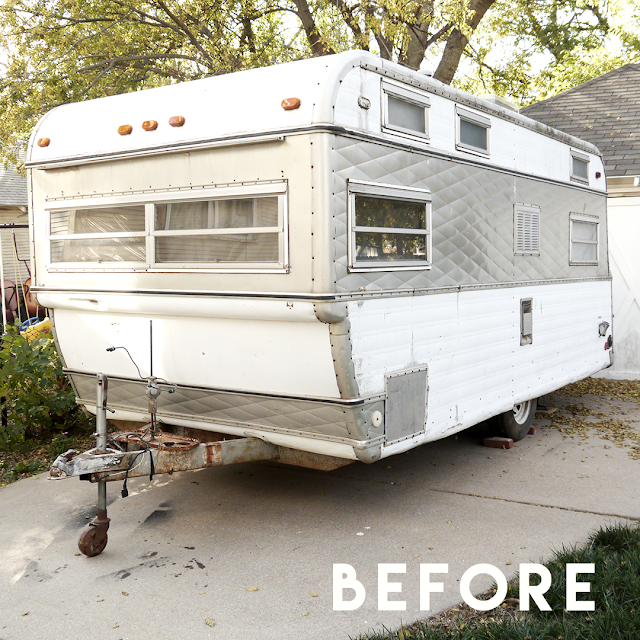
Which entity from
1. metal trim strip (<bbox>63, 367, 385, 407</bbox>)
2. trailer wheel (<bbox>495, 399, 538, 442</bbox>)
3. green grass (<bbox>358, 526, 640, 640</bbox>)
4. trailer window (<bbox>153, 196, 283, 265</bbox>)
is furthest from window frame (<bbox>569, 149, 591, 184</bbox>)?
green grass (<bbox>358, 526, 640, 640</bbox>)

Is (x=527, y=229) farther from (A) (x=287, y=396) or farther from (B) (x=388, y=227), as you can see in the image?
(A) (x=287, y=396)

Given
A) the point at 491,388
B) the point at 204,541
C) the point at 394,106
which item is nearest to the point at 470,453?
the point at 491,388

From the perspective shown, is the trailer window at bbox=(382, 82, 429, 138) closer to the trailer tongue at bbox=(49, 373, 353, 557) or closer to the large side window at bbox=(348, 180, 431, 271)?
the large side window at bbox=(348, 180, 431, 271)

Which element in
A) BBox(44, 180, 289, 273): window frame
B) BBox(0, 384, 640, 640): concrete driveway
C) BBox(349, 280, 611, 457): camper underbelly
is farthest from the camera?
BBox(349, 280, 611, 457): camper underbelly

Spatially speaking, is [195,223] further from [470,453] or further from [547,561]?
[470,453]

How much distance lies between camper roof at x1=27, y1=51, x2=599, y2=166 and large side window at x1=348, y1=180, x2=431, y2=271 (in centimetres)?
55

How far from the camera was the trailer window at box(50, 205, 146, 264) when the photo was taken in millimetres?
5109

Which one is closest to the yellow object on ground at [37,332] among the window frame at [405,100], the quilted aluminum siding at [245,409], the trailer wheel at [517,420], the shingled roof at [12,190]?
the quilted aluminum siding at [245,409]

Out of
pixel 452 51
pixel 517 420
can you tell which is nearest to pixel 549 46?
pixel 452 51

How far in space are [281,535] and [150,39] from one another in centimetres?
1190

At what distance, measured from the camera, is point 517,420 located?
732 cm

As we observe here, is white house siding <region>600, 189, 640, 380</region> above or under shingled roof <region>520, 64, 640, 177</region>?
under

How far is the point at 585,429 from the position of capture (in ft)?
26.0

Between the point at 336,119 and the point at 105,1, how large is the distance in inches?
431
